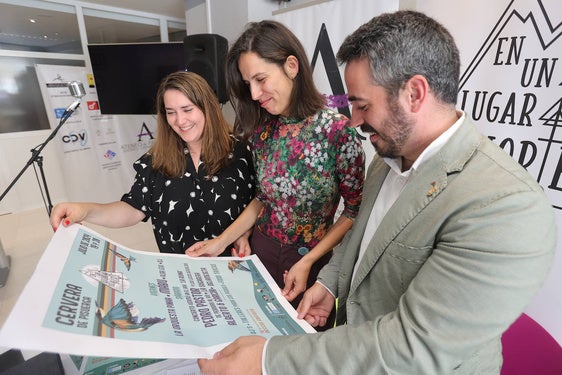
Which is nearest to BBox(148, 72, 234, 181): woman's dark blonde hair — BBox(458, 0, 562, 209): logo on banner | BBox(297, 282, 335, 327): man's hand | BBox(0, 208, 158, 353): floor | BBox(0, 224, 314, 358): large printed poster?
BBox(0, 224, 314, 358): large printed poster

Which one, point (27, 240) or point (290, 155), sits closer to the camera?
point (290, 155)

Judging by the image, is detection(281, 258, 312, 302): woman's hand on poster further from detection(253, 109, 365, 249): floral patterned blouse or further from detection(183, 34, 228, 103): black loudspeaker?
detection(183, 34, 228, 103): black loudspeaker

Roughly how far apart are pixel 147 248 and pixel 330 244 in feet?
8.28

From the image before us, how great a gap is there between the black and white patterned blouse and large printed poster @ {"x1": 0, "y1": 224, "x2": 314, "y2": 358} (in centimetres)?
30

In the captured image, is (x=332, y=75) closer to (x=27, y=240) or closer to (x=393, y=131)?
(x=393, y=131)

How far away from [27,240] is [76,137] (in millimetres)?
1250

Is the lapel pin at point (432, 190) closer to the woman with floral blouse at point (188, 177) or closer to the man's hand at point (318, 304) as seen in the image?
the man's hand at point (318, 304)

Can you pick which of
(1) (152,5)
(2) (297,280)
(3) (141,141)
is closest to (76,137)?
(3) (141,141)

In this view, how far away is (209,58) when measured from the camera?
2176mm

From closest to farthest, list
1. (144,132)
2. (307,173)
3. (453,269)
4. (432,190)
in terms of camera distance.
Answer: (453,269), (432,190), (307,173), (144,132)

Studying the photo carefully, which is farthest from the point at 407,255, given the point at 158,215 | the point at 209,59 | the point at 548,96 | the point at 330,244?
the point at 209,59

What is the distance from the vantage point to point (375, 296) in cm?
67

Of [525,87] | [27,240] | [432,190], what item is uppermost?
[525,87]

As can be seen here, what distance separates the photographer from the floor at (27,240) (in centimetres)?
246
